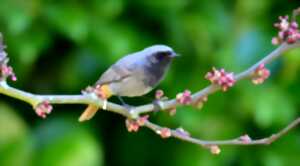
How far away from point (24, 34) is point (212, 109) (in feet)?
2.44

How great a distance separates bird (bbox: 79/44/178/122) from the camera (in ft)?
4.87

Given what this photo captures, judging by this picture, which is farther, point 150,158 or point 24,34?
point 150,158

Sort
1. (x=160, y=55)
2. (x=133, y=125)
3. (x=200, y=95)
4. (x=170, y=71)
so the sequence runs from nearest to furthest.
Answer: (x=200, y=95) < (x=133, y=125) < (x=160, y=55) < (x=170, y=71)

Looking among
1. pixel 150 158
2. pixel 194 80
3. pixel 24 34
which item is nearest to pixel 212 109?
pixel 194 80

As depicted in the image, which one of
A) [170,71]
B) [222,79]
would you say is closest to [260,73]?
[222,79]

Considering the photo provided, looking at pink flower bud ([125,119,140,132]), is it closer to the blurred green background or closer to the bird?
the bird

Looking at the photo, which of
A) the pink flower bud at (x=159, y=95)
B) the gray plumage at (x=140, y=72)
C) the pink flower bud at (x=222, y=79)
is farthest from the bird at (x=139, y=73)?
the pink flower bud at (x=222, y=79)

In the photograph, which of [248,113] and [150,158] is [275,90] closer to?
[248,113]

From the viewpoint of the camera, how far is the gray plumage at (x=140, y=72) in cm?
148

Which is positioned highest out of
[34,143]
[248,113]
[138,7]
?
[138,7]

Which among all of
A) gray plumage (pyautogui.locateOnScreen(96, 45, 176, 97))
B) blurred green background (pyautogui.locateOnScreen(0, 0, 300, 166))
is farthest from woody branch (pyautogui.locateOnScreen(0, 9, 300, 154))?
blurred green background (pyautogui.locateOnScreen(0, 0, 300, 166))

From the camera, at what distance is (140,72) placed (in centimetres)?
150

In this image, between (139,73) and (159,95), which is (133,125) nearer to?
(159,95)

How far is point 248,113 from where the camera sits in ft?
9.31
